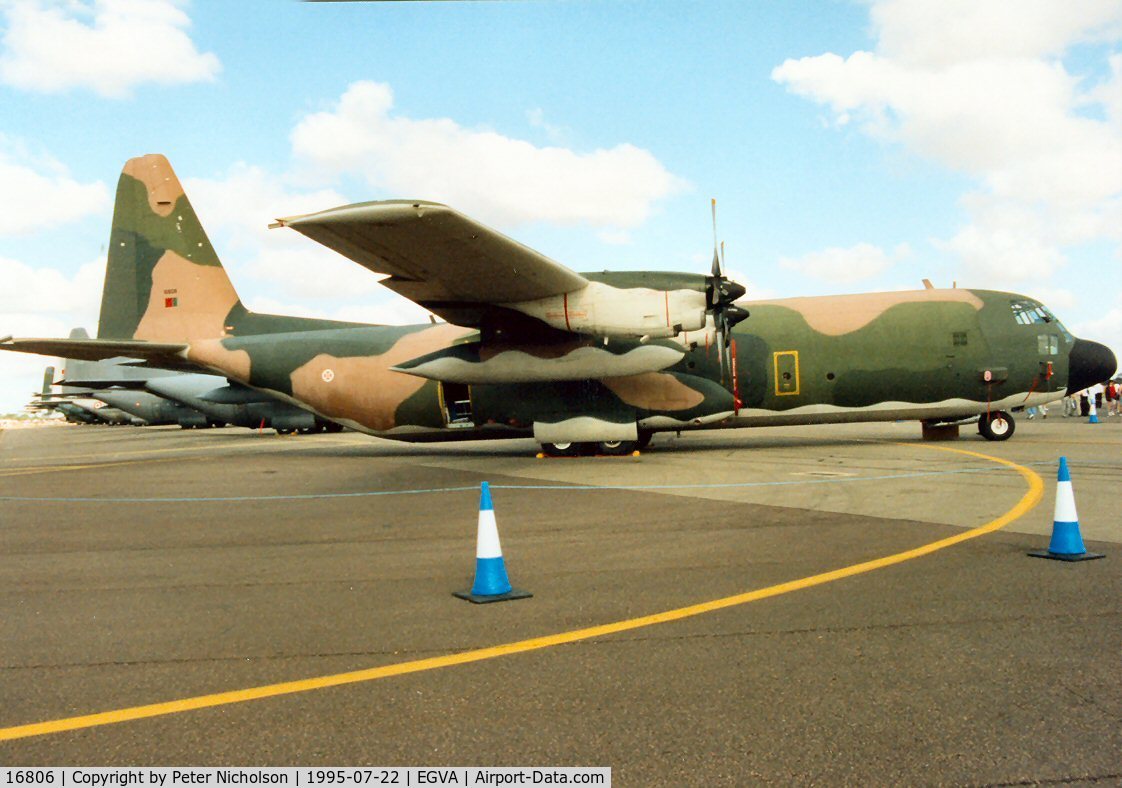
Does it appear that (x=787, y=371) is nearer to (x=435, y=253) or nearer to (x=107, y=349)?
(x=435, y=253)

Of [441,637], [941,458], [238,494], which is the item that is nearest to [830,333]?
[941,458]

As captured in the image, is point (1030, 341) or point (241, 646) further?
point (1030, 341)

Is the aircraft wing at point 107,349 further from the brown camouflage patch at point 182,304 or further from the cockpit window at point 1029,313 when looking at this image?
the cockpit window at point 1029,313

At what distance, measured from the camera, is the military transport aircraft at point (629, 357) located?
53.1 ft

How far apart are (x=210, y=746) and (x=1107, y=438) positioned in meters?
22.5

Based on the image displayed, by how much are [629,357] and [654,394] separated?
1.50 metres

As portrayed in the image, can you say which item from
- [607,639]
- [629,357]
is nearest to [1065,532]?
[607,639]

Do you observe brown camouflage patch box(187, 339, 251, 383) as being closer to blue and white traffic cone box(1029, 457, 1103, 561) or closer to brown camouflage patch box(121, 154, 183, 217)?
brown camouflage patch box(121, 154, 183, 217)

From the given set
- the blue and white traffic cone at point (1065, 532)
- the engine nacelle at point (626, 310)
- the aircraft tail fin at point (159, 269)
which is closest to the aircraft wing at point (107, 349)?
the aircraft tail fin at point (159, 269)

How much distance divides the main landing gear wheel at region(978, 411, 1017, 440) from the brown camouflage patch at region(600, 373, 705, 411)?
715 cm

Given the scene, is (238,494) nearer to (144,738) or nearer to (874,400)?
(144,738)

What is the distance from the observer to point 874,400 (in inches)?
723

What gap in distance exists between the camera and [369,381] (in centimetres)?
1952

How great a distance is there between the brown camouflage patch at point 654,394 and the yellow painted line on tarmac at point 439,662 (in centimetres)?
1079
